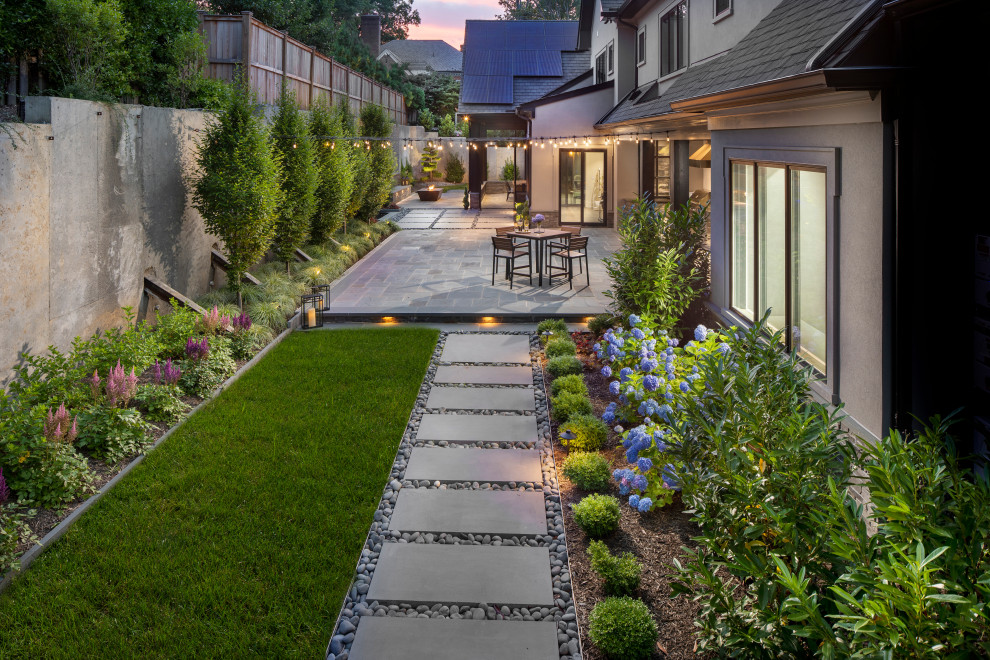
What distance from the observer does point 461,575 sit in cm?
466

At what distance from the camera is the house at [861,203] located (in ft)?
13.4

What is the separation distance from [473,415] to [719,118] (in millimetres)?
3881

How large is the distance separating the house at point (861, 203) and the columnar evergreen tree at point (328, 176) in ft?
31.0

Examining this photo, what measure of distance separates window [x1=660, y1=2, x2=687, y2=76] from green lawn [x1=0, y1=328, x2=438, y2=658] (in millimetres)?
10081

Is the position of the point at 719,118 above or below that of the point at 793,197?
above

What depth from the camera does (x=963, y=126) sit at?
407 cm

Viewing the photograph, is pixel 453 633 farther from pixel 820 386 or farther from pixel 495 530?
pixel 820 386

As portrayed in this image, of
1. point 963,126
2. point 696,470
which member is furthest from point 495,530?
point 963,126

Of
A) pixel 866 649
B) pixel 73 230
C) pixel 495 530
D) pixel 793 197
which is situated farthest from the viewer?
pixel 73 230

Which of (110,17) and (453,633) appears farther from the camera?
(110,17)

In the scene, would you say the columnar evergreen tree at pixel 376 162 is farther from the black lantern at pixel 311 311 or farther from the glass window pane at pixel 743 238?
the glass window pane at pixel 743 238

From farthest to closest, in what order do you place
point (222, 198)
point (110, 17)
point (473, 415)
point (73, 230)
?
point (222, 198), point (110, 17), point (73, 230), point (473, 415)

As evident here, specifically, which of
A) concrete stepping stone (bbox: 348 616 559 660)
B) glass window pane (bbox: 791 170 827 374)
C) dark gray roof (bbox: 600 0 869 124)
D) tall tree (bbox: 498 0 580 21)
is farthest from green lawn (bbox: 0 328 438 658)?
tall tree (bbox: 498 0 580 21)

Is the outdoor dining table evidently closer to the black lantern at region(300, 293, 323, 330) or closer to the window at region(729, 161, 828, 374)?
the black lantern at region(300, 293, 323, 330)
